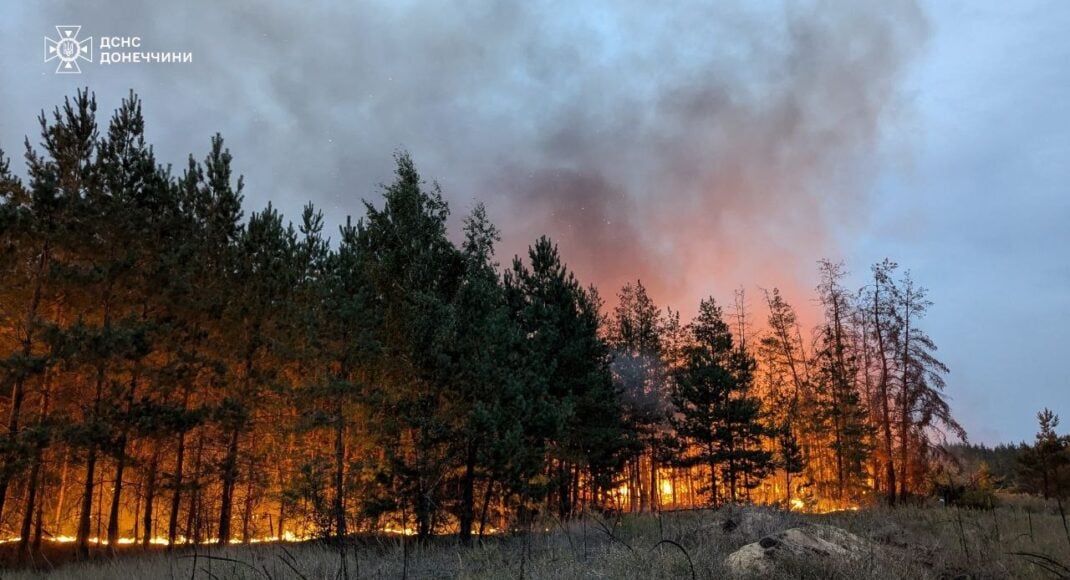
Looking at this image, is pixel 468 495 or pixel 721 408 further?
pixel 721 408

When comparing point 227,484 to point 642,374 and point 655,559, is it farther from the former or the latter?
point 642,374

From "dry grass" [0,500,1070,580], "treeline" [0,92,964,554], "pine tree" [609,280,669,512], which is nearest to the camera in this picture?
"dry grass" [0,500,1070,580]

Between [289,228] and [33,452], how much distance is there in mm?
13124

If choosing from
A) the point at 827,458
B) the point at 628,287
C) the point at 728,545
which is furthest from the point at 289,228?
the point at 827,458

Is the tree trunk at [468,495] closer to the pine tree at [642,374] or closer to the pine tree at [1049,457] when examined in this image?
the pine tree at [642,374]

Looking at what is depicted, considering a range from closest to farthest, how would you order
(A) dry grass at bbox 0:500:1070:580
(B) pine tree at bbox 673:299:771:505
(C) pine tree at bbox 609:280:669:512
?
(A) dry grass at bbox 0:500:1070:580
(B) pine tree at bbox 673:299:771:505
(C) pine tree at bbox 609:280:669:512

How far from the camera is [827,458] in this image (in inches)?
1863

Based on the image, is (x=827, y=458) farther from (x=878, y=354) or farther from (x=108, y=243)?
(x=108, y=243)

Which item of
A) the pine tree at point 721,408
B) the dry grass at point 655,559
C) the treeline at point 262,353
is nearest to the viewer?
the dry grass at point 655,559

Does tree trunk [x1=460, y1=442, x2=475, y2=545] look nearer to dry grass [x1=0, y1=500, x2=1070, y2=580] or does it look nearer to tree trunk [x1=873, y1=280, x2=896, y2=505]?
dry grass [x1=0, y1=500, x2=1070, y2=580]

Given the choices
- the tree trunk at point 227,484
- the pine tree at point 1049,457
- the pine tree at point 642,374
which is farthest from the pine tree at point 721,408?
the tree trunk at point 227,484

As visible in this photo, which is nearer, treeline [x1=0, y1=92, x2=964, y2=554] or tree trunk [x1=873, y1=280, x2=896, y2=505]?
treeline [x1=0, y1=92, x2=964, y2=554]

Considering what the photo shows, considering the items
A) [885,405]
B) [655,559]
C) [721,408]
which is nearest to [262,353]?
[655,559]

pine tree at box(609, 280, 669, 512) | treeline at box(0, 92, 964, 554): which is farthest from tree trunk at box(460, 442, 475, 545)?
pine tree at box(609, 280, 669, 512)
